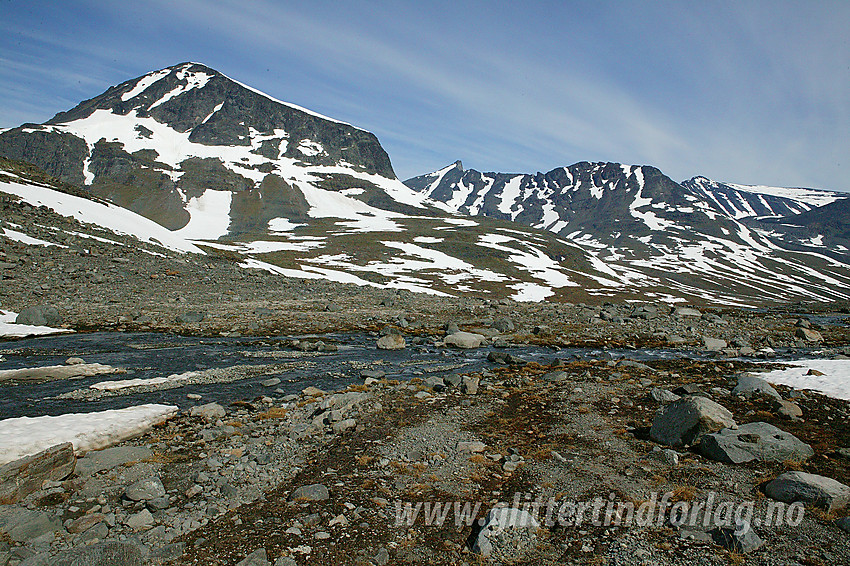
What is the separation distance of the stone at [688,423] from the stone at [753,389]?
5310 millimetres

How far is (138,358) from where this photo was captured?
73.2ft

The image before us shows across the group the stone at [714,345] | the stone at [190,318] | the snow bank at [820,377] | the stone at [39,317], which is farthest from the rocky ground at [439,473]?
the stone at [39,317]

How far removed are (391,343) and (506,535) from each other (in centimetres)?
2079

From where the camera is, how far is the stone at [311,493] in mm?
10031

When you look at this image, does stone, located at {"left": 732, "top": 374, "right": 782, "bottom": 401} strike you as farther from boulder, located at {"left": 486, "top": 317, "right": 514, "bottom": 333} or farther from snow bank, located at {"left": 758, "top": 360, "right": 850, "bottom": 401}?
boulder, located at {"left": 486, "top": 317, "right": 514, "bottom": 333}

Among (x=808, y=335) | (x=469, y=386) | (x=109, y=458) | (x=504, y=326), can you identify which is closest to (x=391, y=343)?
(x=469, y=386)

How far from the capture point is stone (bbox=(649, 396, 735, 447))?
506 inches

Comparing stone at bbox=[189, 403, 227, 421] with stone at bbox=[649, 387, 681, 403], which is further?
stone at bbox=[649, 387, 681, 403]

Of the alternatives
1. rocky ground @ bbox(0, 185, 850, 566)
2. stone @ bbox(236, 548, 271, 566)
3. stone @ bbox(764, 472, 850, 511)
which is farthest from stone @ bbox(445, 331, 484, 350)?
stone @ bbox(236, 548, 271, 566)

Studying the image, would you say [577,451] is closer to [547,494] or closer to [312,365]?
[547,494]

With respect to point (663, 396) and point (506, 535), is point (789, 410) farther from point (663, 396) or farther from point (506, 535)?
point (506, 535)

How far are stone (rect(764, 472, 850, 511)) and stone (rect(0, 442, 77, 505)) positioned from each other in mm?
15962

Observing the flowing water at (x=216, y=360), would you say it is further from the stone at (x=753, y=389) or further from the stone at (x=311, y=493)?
the stone at (x=753, y=389)

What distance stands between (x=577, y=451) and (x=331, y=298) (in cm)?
3882
